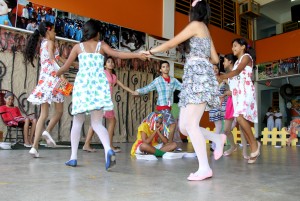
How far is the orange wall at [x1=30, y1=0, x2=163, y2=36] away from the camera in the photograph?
735 cm

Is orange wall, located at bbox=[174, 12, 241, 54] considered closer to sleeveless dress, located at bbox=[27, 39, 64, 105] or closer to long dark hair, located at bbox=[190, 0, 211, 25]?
sleeveless dress, located at bbox=[27, 39, 64, 105]

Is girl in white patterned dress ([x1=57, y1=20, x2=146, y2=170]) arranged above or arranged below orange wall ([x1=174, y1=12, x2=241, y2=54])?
below

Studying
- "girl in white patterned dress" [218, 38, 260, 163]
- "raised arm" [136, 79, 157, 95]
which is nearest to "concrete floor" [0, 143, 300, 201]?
"girl in white patterned dress" [218, 38, 260, 163]

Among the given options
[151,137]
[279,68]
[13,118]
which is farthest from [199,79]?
[279,68]

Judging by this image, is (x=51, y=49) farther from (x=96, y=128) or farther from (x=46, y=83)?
(x=96, y=128)

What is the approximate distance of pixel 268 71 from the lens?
490 inches

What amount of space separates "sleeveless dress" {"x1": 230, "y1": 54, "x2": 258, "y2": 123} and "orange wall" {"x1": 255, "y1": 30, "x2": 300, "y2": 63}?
29.4 feet

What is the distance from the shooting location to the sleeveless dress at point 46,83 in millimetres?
3588

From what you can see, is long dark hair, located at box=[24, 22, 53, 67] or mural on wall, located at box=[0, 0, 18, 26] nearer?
long dark hair, located at box=[24, 22, 53, 67]

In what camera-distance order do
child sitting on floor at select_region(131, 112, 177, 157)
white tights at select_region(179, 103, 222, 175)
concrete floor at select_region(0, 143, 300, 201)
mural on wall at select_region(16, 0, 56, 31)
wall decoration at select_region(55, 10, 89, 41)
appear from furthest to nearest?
wall decoration at select_region(55, 10, 89, 41) < mural on wall at select_region(16, 0, 56, 31) < child sitting on floor at select_region(131, 112, 177, 157) < white tights at select_region(179, 103, 222, 175) < concrete floor at select_region(0, 143, 300, 201)

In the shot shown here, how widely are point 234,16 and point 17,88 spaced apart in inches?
370

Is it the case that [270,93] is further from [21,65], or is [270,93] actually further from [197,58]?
[197,58]

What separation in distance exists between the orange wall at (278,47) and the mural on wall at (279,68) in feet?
0.56

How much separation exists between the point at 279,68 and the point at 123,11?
6911 mm
